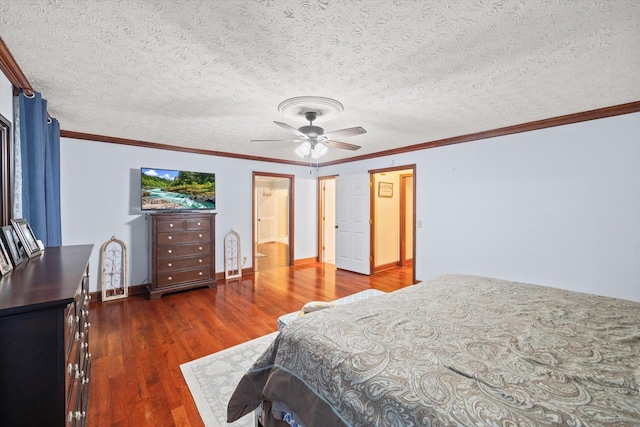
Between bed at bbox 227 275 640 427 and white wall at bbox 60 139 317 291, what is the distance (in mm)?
3713

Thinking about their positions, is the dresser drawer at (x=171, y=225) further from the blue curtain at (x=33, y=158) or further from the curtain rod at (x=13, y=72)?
the curtain rod at (x=13, y=72)

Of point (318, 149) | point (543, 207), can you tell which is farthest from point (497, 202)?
point (318, 149)

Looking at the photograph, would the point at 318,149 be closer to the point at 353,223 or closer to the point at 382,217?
the point at 353,223

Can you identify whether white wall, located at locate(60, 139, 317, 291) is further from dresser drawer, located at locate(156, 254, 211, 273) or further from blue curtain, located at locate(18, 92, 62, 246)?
blue curtain, located at locate(18, 92, 62, 246)

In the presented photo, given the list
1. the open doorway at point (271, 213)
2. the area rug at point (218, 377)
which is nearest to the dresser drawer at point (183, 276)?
the area rug at point (218, 377)

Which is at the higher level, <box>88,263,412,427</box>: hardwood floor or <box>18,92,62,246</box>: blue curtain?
<box>18,92,62,246</box>: blue curtain

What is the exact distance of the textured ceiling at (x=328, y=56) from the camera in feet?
4.60

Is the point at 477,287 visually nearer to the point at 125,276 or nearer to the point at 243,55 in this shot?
the point at 243,55

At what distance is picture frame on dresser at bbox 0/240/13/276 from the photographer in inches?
51.4

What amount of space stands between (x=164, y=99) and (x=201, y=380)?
8.01 ft

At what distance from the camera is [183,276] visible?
417 centimetres

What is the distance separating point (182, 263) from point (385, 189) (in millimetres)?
3925

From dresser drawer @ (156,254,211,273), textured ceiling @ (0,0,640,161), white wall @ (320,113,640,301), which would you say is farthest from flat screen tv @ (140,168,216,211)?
white wall @ (320,113,640,301)

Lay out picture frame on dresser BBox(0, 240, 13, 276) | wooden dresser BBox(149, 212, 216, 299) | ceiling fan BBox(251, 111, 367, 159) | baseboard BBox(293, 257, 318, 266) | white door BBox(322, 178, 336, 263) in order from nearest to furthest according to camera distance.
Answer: picture frame on dresser BBox(0, 240, 13, 276) < ceiling fan BBox(251, 111, 367, 159) < wooden dresser BBox(149, 212, 216, 299) < baseboard BBox(293, 257, 318, 266) < white door BBox(322, 178, 336, 263)
